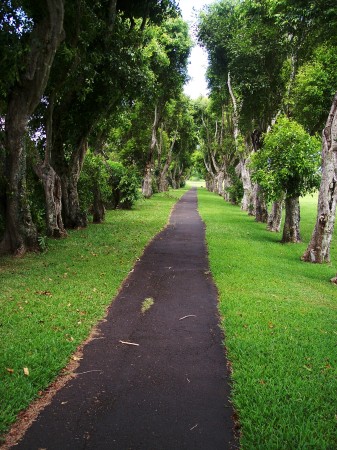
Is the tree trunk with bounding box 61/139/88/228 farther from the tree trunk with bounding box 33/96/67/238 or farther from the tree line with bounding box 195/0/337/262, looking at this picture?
the tree line with bounding box 195/0/337/262

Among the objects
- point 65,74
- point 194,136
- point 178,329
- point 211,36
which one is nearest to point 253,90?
point 211,36

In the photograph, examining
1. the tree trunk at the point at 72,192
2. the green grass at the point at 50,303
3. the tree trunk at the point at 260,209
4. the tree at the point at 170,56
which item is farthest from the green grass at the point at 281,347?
the tree at the point at 170,56

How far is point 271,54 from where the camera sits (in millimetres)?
18016

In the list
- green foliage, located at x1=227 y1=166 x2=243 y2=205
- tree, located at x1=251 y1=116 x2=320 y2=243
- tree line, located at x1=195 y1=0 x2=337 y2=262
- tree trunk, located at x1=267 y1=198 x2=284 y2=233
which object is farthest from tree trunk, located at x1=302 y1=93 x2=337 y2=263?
green foliage, located at x1=227 y1=166 x2=243 y2=205

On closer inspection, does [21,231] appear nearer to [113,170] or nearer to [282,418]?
[282,418]

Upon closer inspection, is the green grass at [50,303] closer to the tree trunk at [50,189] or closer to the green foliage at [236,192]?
the tree trunk at [50,189]

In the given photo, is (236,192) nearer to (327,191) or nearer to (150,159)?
(150,159)

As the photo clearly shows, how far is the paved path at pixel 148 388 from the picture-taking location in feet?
11.9

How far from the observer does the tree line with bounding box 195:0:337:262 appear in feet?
39.1

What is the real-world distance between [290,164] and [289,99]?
4.19m

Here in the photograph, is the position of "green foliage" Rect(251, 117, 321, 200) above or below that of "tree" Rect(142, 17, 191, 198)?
below

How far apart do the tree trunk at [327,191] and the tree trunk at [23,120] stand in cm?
796

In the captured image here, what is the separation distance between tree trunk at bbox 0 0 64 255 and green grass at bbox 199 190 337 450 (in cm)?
554

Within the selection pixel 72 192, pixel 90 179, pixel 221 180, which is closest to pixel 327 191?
pixel 72 192
